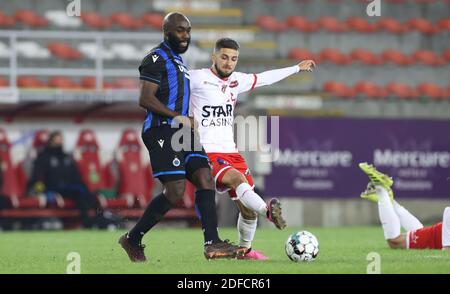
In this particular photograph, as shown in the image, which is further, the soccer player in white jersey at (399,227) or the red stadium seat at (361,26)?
the red stadium seat at (361,26)

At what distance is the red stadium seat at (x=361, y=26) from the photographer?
77.1 feet

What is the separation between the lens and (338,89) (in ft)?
71.8

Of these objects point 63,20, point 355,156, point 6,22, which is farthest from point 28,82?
point 355,156

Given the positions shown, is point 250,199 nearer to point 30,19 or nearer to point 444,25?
point 30,19

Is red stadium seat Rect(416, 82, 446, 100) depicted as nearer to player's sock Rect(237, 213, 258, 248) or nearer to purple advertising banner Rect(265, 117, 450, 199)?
purple advertising banner Rect(265, 117, 450, 199)

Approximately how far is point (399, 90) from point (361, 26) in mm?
1952

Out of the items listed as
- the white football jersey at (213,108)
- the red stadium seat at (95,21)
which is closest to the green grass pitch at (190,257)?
the white football jersey at (213,108)

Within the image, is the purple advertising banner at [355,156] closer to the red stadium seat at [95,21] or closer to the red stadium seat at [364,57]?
the red stadium seat at [364,57]

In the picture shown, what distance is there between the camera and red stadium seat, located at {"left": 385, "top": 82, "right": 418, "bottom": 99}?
22.3m

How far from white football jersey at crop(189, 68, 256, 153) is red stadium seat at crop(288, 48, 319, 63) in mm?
12572

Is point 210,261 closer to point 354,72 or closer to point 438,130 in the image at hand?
point 438,130

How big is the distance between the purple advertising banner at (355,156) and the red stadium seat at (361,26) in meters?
4.97
